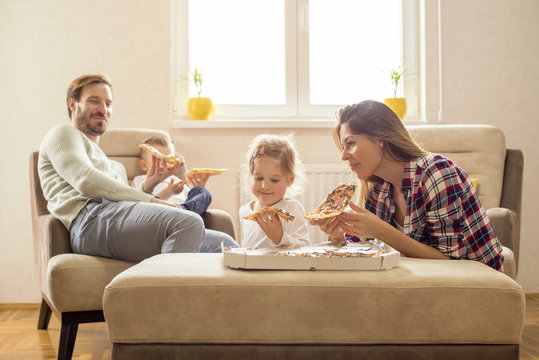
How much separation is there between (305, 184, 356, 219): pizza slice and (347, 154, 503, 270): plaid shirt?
214 millimetres

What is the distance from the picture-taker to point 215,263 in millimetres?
1422

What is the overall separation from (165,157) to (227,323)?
4.73 ft

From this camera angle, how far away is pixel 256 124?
3475 mm

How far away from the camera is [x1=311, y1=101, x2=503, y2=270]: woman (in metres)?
1.55

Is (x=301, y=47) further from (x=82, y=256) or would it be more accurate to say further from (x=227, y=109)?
(x=82, y=256)

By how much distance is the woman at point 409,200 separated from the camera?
5.08 ft

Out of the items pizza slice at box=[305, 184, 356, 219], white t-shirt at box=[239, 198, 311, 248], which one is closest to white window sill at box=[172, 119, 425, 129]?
white t-shirt at box=[239, 198, 311, 248]

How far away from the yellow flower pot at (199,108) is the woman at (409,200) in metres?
1.77

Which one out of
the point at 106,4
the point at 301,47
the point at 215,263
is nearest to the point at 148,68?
the point at 106,4

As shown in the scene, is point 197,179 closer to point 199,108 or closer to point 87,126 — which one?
point 87,126

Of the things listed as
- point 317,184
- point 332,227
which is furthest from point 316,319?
point 317,184

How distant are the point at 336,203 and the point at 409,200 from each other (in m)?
0.25

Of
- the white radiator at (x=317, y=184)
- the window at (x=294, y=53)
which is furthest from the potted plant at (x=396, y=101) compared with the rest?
the white radiator at (x=317, y=184)

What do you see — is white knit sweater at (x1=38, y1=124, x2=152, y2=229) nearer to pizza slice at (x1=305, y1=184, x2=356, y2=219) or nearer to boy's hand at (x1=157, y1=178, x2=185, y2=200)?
boy's hand at (x1=157, y1=178, x2=185, y2=200)
